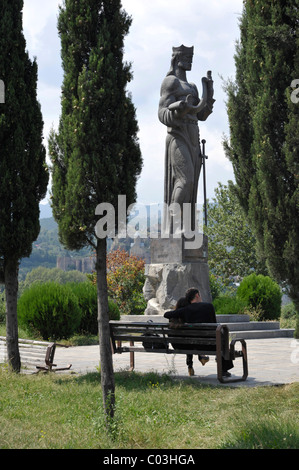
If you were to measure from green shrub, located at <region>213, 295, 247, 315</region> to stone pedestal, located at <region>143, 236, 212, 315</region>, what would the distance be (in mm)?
1880

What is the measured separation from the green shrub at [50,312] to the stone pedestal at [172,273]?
216 cm

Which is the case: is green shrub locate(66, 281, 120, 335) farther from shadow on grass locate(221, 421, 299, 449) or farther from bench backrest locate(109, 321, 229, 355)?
shadow on grass locate(221, 421, 299, 449)

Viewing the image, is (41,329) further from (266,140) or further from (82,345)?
(266,140)

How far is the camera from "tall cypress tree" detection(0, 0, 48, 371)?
349 inches

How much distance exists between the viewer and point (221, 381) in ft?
25.6

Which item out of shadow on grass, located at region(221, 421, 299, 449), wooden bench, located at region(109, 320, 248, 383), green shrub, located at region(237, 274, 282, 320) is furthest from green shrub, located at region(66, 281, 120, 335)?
shadow on grass, located at region(221, 421, 299, 449)

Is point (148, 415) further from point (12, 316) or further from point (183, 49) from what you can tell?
point (183, 49)

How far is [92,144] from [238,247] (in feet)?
91.4

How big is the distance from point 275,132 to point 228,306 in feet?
35.0

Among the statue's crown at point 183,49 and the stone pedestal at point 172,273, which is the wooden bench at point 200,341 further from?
the statue's crown at point 183,49

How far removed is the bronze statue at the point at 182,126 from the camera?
15.5 metres

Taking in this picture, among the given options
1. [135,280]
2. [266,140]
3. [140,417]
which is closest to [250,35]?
[266,140]
